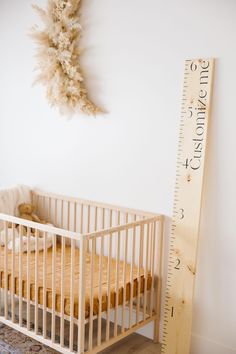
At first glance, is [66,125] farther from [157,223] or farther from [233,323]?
[233,323]

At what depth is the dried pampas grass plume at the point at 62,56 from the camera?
120 inches

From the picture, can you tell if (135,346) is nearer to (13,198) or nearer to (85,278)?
(85,278)

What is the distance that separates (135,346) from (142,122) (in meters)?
1.35

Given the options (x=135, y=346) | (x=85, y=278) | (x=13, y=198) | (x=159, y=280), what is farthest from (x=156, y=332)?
(x=13, y=198)

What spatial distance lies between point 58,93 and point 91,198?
0.75m

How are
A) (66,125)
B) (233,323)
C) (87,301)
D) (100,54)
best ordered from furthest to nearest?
(66,125), (100,54), (233,323), (87,301)

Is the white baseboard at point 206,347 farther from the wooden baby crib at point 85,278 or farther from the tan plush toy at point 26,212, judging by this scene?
the tan plush toy at point 26,212

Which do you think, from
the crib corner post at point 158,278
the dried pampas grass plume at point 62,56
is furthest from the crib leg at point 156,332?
Answer: the dried pampas grass plume at point 62,56

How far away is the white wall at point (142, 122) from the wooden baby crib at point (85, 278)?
0.57 feet

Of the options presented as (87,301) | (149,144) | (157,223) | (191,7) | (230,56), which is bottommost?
(87,301)

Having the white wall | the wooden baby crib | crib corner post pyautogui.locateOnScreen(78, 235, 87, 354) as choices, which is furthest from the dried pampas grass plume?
crib corner post pyautogui.locateOnScreen(78, 235, 87, 354)

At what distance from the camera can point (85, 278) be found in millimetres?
2295

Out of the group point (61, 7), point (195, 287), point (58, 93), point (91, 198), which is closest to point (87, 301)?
point (195, 287)

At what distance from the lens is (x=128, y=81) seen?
2.86m
